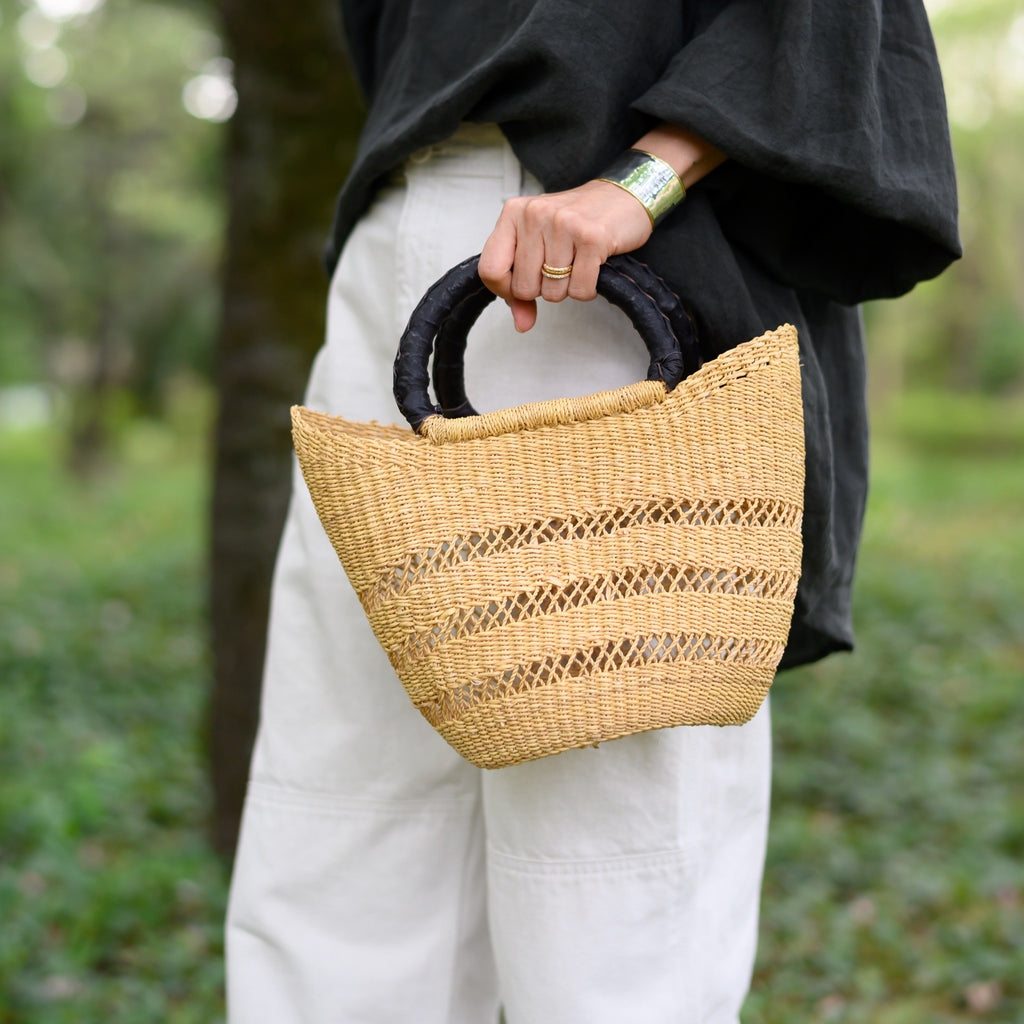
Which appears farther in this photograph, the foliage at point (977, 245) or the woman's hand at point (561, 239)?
the foliage at point (977, 245)

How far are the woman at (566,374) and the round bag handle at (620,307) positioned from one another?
3cm

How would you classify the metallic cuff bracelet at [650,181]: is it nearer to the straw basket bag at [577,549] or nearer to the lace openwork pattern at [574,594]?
the straw basket bag at [577,549]

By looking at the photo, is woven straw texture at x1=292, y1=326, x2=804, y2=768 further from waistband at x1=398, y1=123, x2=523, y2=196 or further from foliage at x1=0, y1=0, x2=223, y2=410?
foliage at x1=0, y1=0, x2=223, y2=410

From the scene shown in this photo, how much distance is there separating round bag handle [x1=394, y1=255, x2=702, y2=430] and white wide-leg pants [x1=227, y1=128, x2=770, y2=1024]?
3.2 inches

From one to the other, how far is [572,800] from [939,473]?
1316 centimetres

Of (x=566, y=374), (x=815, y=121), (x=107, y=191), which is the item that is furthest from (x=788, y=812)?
(x=107, y=191)

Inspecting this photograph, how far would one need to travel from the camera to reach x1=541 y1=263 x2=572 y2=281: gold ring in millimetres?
927

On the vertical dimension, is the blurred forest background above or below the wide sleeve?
below

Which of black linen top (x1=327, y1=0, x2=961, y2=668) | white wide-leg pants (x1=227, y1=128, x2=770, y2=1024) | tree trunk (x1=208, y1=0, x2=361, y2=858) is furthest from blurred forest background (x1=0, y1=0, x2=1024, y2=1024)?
black linen top (x1=327, y1=0, x2=961, y2=668)

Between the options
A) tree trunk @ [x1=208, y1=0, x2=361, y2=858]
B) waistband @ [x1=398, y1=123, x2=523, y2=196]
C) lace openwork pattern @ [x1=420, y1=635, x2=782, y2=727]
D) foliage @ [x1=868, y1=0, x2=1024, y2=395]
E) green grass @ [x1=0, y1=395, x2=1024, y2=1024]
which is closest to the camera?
lace openwork pattern @ [x1=420, y1=635, x2=782, y2=727]

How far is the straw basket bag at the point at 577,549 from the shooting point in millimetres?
868

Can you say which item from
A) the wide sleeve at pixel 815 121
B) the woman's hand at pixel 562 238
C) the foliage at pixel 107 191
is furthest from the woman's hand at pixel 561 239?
the foliage at pixel 107 191

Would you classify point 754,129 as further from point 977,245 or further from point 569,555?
point 977,245

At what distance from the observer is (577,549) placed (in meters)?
0.88
